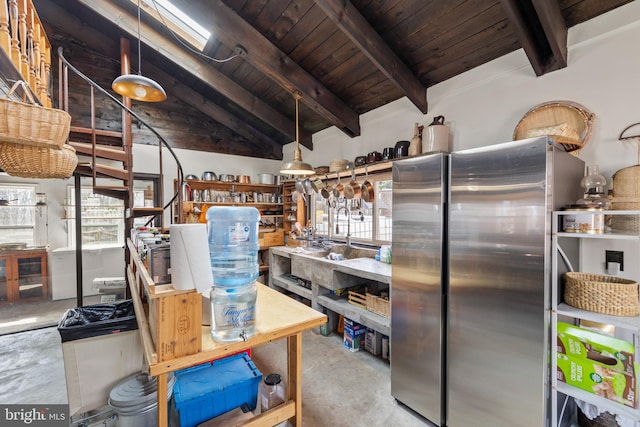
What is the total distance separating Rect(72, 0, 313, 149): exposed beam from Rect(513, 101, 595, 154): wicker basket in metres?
3.16

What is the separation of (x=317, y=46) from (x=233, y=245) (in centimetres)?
253

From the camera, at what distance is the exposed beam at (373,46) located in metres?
2.18

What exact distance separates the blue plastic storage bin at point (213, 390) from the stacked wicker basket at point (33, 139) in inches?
63.7

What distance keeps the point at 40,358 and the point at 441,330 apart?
13.0ft

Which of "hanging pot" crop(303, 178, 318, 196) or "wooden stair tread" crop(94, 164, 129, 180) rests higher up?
"wooden stair tread" crop(94, 164, 129, 180)

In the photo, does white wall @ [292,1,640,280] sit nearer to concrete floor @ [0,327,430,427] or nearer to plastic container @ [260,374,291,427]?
concrete floor @ [0,327,430,427]

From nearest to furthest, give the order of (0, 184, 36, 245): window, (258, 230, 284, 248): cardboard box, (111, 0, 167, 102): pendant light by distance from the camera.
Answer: (111, 0, 167, 102): pendant light
(0, 184, 36, 245): window
(258, 230, 284, 248): cardboard box

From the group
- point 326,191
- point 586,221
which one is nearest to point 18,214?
point 326,191

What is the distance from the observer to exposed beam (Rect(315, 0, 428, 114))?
2176 millimetres

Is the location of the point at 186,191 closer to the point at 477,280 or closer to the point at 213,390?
the point at 213,390

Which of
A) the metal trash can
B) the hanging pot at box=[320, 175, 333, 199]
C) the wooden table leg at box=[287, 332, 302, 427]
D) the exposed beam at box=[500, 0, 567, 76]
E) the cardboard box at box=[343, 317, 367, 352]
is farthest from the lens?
the hanging pot at box=[320, 175, 333, 199]

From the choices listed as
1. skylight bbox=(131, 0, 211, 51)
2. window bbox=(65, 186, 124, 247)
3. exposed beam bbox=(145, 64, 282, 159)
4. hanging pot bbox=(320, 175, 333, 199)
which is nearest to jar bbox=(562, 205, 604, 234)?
hanging pot bbox=(320, 175, 333, 199)

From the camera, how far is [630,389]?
55.2 inches

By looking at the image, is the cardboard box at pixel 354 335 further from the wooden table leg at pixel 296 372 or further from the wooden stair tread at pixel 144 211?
the wooden stair tread at pixel 144 211
